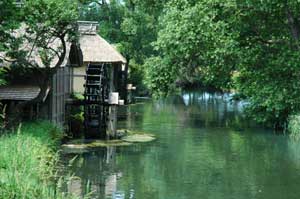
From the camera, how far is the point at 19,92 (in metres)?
20.7

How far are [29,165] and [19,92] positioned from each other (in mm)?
8508

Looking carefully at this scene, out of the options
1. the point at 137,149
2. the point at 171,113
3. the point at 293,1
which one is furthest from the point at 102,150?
the point at 171,113

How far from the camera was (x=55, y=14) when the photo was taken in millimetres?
18484

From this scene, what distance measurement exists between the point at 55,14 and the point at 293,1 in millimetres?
10489

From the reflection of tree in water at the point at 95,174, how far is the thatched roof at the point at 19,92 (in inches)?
100

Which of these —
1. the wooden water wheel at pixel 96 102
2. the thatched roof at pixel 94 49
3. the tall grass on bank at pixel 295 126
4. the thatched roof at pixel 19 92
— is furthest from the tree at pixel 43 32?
the thatched roof at pixel 94 49

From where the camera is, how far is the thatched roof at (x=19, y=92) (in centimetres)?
2025

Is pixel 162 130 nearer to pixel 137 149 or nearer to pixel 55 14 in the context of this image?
pixel 137 149

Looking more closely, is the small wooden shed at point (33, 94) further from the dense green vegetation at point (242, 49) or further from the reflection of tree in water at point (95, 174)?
the dense green vegetation at point (242, 49)

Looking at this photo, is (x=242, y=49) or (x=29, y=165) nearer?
(x=29, y=165)

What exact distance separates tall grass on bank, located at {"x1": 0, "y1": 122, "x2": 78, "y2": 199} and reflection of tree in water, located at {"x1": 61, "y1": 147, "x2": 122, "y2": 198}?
0.79m

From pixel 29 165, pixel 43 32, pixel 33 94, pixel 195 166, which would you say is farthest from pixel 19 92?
pixel 29 165

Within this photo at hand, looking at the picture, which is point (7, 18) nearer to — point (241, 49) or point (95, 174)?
point (95, 174)

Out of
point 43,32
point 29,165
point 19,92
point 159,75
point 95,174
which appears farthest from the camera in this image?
point 159,75
